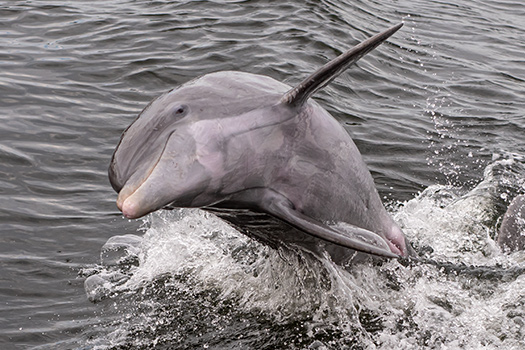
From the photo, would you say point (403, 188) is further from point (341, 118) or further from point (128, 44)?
point (128, 44)

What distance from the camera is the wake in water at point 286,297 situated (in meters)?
6.12

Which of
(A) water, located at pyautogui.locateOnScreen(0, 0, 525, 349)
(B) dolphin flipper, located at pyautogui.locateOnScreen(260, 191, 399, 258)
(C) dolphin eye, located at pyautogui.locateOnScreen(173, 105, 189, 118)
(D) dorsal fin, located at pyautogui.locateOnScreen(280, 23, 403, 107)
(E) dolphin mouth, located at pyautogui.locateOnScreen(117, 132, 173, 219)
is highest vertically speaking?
(D) dorsal fin, located at pyautogui.locateOnScreen(280, 23, 403, 107)

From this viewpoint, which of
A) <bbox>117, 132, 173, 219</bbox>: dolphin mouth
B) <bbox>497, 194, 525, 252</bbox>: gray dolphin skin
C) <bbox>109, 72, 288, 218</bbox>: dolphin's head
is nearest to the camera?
<bbox>117, 132, 173, 219</bbox>: dolphin mouth

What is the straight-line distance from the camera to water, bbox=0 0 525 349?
20.8 ft

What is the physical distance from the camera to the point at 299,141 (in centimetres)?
527

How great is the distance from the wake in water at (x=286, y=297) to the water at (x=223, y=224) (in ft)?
0.06

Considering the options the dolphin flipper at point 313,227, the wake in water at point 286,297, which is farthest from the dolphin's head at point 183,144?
the wake in water at point 286,297

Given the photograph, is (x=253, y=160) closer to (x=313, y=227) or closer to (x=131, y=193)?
(x=313, y=227)

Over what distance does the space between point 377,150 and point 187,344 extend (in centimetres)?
496

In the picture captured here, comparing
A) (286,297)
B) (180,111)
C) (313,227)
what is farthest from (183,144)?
(286,297)

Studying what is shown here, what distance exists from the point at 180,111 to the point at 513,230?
4070 millimetres

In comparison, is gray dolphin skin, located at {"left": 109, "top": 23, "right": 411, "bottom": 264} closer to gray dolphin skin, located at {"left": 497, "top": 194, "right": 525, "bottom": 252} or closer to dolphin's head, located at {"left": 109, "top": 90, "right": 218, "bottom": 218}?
dolphin's head, located at {"left": 109, "top": 90, "right": 218, "bottom": 218}

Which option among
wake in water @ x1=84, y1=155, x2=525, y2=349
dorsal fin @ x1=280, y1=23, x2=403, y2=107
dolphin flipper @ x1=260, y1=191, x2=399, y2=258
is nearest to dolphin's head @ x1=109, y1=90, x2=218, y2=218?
dolphin flipper @ x1=260, y1=191, x2=399, y2=258

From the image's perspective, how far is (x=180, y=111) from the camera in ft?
16.1
